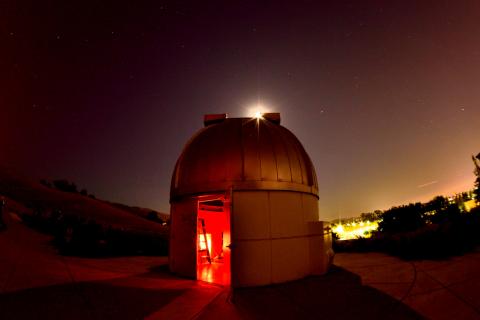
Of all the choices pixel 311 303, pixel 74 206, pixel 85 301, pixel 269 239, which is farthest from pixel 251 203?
pixel 74 206

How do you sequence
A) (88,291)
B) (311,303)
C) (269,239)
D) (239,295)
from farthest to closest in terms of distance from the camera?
(269,239)
(239,295)
(88,291)
(311,303)

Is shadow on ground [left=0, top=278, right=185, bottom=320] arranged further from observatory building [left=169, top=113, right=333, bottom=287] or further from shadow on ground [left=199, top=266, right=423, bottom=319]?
observatory building [left=169, top=113, right=333, bottom=287]

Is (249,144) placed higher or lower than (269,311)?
higher

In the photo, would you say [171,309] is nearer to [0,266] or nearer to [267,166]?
[267,166]

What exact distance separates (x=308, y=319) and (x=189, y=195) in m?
5.20

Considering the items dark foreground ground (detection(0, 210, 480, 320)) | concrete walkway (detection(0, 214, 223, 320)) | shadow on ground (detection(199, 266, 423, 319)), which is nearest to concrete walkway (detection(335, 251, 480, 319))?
dark foreground ground (detection(0, 210, 480, 320))

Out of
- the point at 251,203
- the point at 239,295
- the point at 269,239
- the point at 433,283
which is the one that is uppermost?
the point at 251,203

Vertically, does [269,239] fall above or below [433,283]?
above

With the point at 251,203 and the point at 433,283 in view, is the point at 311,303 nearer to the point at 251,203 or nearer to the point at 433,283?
the point at 251,203

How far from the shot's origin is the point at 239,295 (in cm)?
673

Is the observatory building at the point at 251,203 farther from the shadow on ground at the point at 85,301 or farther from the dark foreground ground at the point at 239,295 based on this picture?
the shadow on ground at the point at 85,301

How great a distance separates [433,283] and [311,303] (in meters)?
3.36

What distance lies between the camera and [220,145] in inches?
344

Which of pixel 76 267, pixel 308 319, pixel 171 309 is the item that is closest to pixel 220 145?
pixel 171 309
